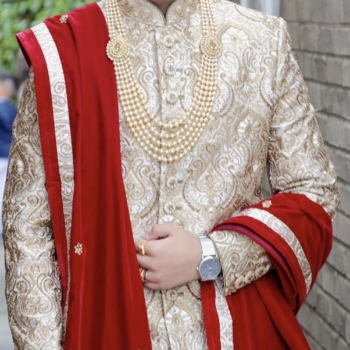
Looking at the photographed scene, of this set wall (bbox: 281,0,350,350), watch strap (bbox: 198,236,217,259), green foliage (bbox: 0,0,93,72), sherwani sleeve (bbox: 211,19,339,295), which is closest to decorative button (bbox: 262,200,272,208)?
sherwani sleeve (bbox: 211,19,339,295)

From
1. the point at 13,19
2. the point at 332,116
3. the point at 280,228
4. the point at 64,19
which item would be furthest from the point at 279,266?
the point at 13,19

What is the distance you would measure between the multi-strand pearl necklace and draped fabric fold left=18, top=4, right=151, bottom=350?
0.04 metres

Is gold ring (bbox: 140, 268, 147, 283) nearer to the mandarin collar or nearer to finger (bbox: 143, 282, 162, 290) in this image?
finger (bbox: 143, 282, 162, 290)

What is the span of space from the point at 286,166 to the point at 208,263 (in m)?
0.30

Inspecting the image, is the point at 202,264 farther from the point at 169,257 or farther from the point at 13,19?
the point at 13,19

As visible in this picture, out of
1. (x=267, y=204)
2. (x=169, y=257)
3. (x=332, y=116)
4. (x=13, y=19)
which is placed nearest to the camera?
(x=169, y=257)

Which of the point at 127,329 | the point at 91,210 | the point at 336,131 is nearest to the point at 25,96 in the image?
the point at 91,210

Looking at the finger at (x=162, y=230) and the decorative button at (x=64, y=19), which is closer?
the finger at (x=162, y=230)

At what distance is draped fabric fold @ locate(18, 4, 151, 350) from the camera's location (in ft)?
7.77

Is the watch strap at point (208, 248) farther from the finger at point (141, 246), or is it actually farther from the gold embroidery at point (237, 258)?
the finger at point (141, 246)

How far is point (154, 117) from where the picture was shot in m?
2.44

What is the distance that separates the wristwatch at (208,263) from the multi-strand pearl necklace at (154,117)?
0.69 feet

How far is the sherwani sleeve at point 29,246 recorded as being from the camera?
2354mm

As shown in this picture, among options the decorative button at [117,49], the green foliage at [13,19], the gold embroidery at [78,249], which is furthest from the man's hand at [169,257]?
the green foliage at [13,19]
